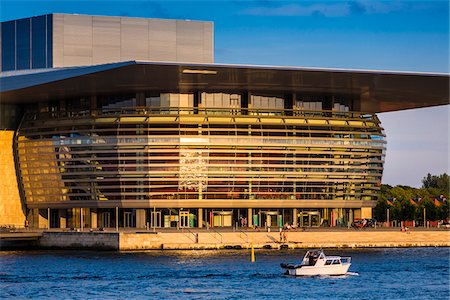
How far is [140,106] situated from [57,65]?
8211 mm

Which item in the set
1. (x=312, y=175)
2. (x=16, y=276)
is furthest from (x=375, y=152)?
(x=16, y=276)

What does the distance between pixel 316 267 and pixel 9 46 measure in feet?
159

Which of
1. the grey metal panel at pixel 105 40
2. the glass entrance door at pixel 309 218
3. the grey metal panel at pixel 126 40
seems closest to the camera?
the grey metal panel at pixel 126 40

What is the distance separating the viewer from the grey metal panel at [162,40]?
11019 cm

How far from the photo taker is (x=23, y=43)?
110000 millimetres

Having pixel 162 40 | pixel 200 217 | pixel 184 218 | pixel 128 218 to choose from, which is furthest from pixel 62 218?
pixel 162 40

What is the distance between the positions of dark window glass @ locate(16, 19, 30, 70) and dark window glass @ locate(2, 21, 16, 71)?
613 mm

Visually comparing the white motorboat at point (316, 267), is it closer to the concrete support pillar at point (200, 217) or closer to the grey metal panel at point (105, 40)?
the concrete support pillar at point (200, 217)

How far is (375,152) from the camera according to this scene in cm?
11069

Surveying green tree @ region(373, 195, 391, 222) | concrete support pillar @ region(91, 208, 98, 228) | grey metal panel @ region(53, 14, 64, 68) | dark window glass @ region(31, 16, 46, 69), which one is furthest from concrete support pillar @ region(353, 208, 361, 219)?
dark window glass @ region(31, 16, 46, 69)

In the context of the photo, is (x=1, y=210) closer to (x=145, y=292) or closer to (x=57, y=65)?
(x=57, y=65)

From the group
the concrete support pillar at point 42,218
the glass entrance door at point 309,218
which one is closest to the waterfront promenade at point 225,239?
the glass entrance door at point 309,218

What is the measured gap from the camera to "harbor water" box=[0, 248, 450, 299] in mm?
62938

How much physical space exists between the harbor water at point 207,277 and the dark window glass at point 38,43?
2457cm
